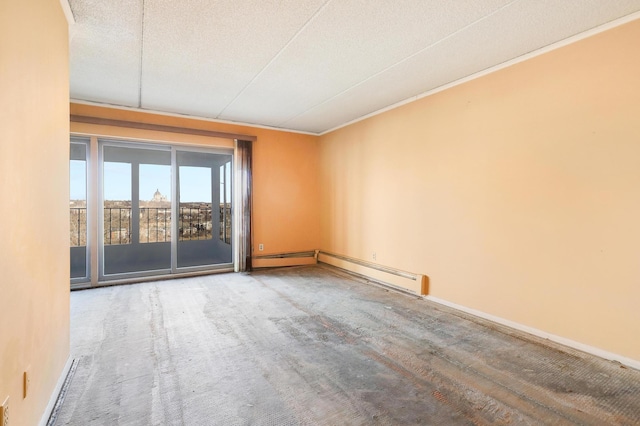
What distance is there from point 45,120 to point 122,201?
4.94 meters

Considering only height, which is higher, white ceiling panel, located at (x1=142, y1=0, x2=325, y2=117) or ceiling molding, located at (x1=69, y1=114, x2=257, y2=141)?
white ceiling panel, located at (x1=142, y1=0, x2=325, y2=117)

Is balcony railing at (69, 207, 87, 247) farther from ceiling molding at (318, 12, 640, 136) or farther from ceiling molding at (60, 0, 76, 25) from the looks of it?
ceiling molding at (318, 12, 640, 136)

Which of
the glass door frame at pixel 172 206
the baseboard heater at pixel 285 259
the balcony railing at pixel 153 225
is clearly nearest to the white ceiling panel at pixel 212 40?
the glass door frame at pixel 172 206

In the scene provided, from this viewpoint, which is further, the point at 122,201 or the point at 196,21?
the point at 122,201

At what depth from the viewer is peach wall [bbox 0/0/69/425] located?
1275 millimetres

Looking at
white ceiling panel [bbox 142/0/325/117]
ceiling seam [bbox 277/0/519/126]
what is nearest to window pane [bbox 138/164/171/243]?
white ceiling panel [bbox 142/0/325/117]

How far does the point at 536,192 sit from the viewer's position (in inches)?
114

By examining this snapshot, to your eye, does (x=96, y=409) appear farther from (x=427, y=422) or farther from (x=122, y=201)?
(x=122, y=201)

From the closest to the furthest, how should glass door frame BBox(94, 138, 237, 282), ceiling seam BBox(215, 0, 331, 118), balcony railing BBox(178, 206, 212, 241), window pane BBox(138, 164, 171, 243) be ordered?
ceiling seam BBox(215, 0, 331, 118)
glass door frame BBox(94, 138, 237, 282)
window pane BBox(138, 164, 171, 243)
balcony railing BBox(178, 206, 212, 241)

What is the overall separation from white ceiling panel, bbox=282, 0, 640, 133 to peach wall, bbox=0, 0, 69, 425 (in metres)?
2.82

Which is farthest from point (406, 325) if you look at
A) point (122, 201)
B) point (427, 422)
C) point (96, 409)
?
point (122, 201)

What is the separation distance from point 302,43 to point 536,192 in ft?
8.31

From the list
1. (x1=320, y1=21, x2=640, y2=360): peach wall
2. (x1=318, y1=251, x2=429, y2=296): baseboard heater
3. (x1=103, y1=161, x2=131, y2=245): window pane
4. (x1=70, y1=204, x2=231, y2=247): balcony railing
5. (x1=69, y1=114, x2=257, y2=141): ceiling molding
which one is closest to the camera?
(x1=320, y1=21, x2=640, y2=360): peach wall

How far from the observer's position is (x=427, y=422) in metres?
1.76
